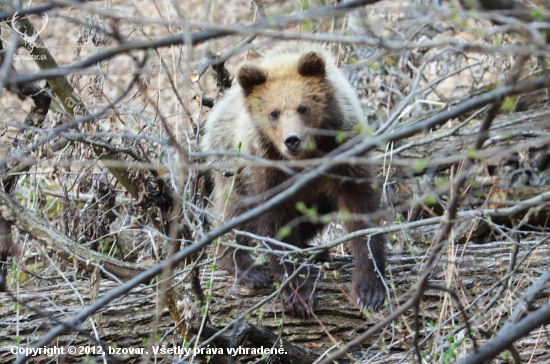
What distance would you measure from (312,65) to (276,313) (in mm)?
2156

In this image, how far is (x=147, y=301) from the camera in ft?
16.9

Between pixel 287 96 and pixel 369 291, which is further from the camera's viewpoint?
pixel 287 96

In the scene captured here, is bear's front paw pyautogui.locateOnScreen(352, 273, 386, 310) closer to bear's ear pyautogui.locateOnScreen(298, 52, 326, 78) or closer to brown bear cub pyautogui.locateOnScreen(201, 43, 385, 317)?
brown bear cub pyautogui.locateOnScreen(201, 43, 385, 317)

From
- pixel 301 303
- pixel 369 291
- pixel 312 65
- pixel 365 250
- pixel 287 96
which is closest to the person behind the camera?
pixel 301 303

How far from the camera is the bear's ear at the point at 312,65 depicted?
5.81m

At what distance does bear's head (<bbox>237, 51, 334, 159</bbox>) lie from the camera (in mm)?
5641

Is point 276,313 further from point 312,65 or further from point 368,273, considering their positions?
point 312,65

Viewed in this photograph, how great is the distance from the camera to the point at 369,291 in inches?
217

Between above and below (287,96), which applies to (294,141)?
below

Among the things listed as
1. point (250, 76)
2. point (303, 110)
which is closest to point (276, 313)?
point (303, 110)

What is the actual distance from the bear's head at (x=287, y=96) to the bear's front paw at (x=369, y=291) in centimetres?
115

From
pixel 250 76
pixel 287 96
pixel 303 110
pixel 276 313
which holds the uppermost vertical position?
pixel 250 76

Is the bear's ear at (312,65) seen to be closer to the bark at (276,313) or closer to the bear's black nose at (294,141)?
the bear's black nose at (294,141)

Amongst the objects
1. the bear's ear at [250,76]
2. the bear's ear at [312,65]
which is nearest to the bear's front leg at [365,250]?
the bear's ear at [312,65]
